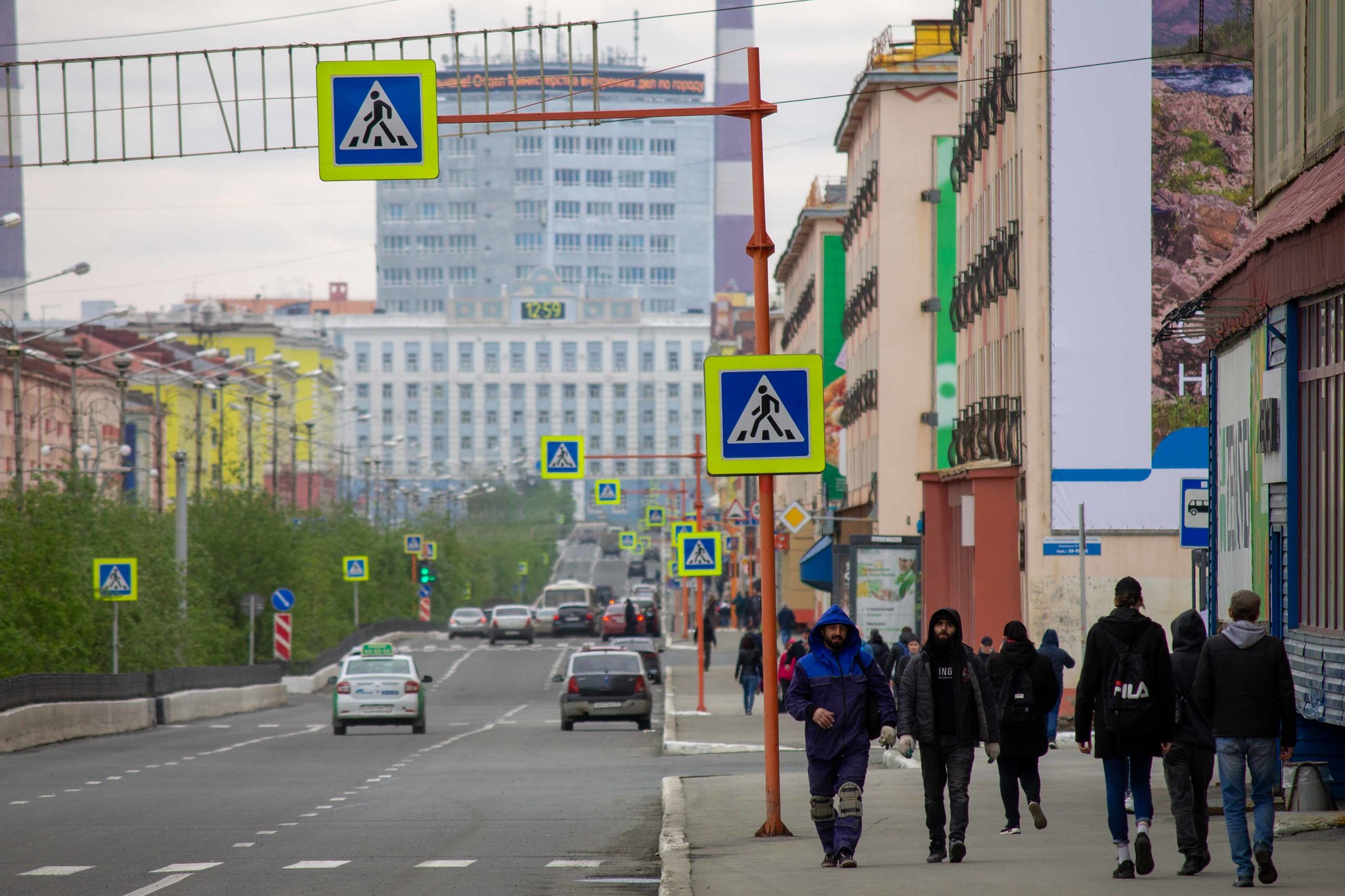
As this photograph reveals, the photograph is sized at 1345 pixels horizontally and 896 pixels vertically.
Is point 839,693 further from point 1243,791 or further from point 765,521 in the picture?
point 765,521

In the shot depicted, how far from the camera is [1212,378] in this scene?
20828 mm

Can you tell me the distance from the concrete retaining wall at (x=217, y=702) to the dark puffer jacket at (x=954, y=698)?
1241 inches

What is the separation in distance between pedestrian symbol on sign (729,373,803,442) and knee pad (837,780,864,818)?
2.90 metres

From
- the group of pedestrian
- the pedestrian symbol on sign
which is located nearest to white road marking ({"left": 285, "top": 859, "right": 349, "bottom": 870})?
the group of pedestrian

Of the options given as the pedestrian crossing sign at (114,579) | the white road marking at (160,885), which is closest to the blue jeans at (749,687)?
the pedestrian crossing sign at (114,579)

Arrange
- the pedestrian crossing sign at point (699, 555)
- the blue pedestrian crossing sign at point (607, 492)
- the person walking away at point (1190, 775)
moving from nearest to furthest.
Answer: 1. the person walking away at point (1190, 775)
2. the pedestrian crossing sign at point (699, 555)
3. the blue pedestrian crossing sign at point (607, 492)

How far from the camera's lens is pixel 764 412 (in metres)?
15.0

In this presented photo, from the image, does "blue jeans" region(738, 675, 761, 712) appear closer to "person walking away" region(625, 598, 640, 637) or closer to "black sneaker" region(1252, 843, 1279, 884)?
"black sneaker" region(1252, 843, 1279, 884)

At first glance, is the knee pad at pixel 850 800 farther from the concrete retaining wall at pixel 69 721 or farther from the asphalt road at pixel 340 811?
the concrete retaining wall at pixel 69 721

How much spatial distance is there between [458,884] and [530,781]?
10.9 m

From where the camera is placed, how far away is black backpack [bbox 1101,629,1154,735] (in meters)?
12.3

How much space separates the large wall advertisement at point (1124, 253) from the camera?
36.4 m

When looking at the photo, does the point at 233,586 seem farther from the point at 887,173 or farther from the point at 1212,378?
the point at 1212,378

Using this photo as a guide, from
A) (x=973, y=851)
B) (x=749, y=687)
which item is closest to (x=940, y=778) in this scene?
(x=973, y=851)
